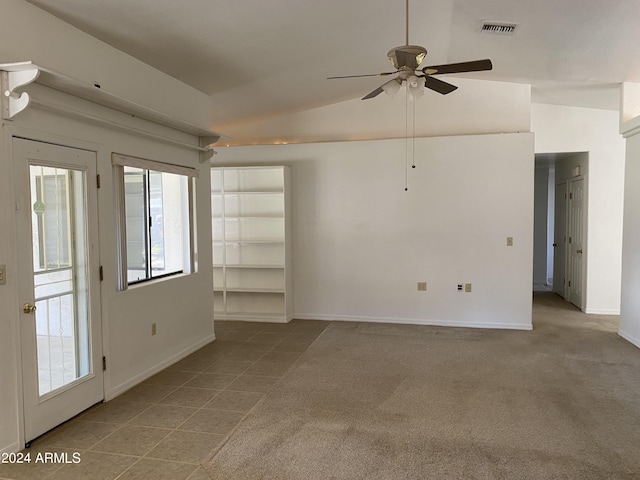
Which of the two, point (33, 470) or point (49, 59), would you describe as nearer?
point (33, 470)

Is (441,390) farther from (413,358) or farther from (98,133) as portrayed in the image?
(98,133)

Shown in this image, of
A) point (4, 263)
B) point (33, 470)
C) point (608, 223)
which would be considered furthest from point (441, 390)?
point (608, 223)

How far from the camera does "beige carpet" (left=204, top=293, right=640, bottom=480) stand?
8.68 ft

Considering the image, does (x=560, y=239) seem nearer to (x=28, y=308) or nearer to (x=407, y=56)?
(x=407, y=56)

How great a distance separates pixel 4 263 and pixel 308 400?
228 centimetres

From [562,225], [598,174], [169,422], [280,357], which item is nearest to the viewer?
[169,422]

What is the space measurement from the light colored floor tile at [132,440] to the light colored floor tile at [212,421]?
17 centimetres

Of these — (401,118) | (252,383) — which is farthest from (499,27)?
(252,383)

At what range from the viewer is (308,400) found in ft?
11.9

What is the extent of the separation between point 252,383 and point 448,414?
1656 millimetres

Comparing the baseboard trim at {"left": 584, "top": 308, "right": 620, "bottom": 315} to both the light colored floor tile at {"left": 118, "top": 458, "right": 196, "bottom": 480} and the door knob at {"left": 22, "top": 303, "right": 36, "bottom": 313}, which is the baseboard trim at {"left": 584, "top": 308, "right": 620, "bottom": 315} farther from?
the door knob at {"left": 22, "top": 303, "right": 36, "bottom": 313}

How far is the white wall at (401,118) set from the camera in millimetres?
6125

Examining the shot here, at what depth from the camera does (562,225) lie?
8.00m

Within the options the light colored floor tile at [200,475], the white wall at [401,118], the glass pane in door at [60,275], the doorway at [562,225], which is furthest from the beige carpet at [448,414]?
the white wall at [401,118]
